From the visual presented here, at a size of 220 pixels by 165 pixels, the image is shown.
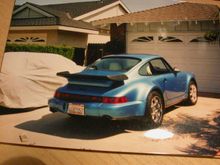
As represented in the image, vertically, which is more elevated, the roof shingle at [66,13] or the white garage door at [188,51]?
the roof shingle at [66,13]

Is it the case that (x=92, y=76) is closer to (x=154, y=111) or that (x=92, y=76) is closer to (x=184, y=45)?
(x=154, y=111)

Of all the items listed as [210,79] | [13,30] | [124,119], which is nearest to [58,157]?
[124,119]

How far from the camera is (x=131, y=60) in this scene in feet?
7.00

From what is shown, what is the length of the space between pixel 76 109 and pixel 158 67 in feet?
2.06

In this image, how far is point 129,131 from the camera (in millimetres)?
2143

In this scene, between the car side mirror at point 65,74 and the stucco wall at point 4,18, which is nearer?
the car side mirror at point 65,74

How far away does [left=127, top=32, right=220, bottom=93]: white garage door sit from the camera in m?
2.08

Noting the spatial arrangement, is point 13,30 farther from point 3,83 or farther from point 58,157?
point 58,157

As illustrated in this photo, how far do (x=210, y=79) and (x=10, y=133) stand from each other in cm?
148

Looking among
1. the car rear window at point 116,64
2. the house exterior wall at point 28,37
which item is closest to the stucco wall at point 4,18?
the house exterior wall at point 28,37

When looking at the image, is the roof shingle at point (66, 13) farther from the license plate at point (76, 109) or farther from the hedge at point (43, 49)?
the license plate at point (76, 109)

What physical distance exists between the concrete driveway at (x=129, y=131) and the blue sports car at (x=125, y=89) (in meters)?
0.07

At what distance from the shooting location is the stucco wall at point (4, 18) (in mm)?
2372

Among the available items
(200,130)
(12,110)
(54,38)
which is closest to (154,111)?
(200,130)
